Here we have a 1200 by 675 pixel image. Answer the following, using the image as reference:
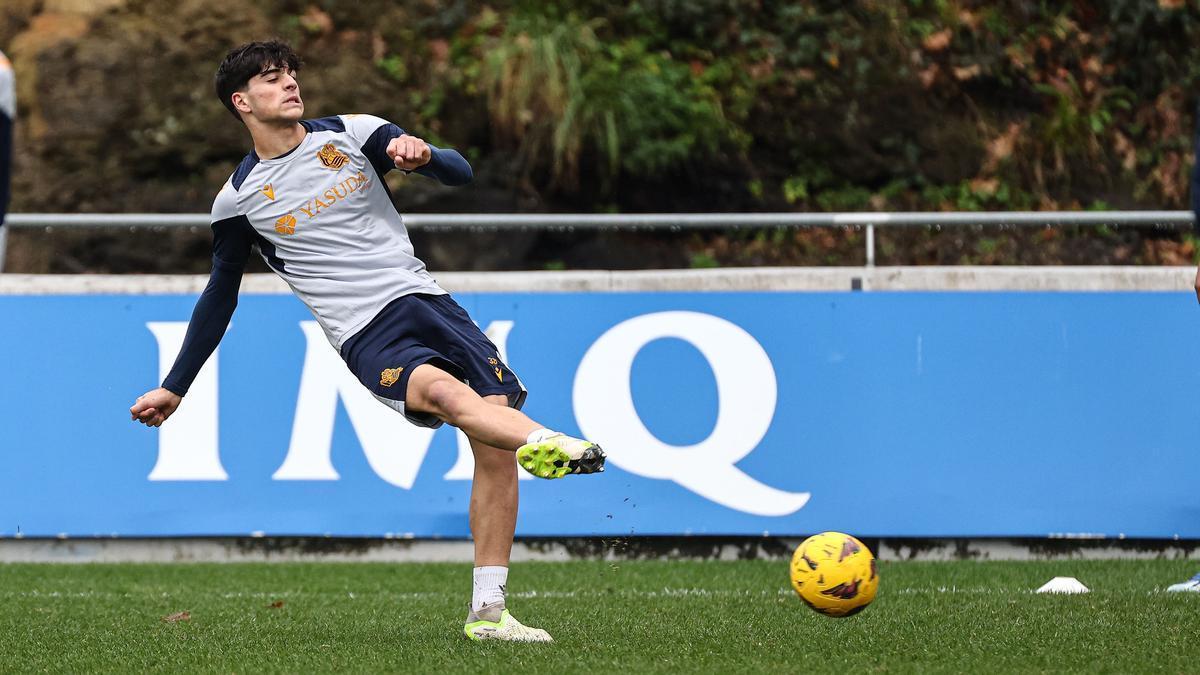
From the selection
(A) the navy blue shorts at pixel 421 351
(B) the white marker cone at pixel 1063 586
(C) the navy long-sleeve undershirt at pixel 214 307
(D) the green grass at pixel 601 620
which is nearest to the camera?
(D) the green grass at pixel 601 620

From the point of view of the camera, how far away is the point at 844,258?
12164 millimetres

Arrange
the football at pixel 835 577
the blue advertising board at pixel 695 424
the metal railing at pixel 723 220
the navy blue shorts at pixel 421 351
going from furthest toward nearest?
the metal railing at pixel 723 220, the blue advertising board at pixel 695 424, the navy blue shorts at pixel 421 351, the football at pixel 835 577

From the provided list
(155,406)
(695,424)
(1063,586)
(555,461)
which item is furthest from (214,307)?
(1063,586)

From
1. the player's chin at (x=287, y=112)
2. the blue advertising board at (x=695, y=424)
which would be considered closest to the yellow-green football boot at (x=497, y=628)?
the player's chin at (x=287, y=112)

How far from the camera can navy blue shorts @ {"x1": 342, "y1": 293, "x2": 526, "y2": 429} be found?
4965 millimetres

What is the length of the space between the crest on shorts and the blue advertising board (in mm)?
3006

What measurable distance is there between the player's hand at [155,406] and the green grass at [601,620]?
0.77 meters

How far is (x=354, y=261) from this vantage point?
5125 millimetres

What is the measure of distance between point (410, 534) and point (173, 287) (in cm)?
185

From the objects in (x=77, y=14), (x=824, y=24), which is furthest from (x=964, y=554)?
(x=77, y=14)

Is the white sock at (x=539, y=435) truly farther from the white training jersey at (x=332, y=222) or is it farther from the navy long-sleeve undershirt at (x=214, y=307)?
the navy long-sleeve undershirt at (x=214, y=307)

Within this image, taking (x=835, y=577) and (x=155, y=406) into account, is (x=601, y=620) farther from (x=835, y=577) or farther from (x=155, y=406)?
(x=155, y=406)

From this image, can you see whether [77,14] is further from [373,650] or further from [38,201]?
[373,650]

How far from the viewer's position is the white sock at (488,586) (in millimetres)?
5121
